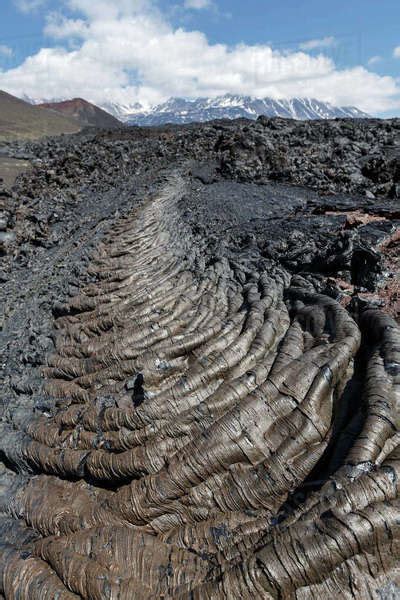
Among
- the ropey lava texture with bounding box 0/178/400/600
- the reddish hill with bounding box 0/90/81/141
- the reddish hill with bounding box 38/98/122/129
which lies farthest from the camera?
the reddish hill with bounding box 38/98/122/129

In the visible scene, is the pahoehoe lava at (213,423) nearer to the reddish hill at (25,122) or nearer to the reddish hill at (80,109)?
the reddish hill at (25,122)

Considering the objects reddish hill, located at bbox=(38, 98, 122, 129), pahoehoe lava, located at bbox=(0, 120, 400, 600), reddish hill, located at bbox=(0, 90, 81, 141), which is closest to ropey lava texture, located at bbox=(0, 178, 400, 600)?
pahoehoe lava, located at bbox=(0, 120, 400, 600)

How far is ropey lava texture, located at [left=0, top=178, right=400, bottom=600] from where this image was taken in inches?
98.3

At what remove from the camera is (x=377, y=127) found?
21.7 metres

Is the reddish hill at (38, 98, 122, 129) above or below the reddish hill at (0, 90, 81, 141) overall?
above

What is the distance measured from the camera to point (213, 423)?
3867 mm

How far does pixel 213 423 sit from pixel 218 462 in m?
0.43

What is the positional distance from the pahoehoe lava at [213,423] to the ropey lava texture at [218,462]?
2 centimetres

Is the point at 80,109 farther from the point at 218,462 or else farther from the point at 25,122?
the point at 218,462

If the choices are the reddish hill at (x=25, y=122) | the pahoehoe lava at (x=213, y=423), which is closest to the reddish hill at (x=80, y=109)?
the reddish hill at (x=25, y=122)

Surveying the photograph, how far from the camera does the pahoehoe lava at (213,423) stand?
2.58m

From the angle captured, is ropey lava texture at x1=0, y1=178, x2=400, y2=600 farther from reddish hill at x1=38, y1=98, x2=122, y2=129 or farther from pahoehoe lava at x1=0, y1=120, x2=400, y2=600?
reddish hill at x1=38, y1=98, x2=122, y2=129

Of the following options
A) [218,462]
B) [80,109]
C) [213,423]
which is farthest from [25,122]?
[218,462]

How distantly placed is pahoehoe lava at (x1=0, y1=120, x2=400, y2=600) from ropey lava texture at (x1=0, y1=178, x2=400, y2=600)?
Result: 16 millimetres
